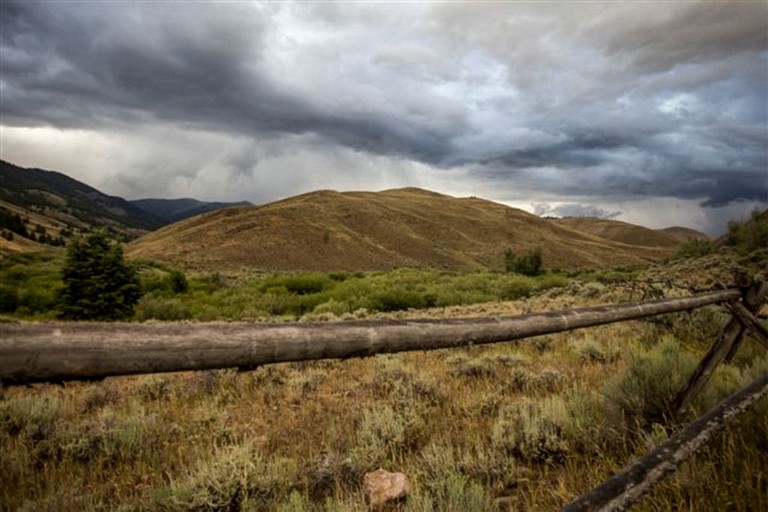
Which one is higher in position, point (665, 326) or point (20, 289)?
point (665, 326)

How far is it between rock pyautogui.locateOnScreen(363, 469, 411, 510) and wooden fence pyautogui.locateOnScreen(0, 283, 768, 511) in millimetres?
1510

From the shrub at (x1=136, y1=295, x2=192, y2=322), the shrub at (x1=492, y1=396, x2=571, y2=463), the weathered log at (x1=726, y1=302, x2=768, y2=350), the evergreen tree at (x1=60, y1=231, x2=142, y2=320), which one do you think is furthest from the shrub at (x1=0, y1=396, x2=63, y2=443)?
the evergreen tree at (x1=60, y1=231, x2=142, y2=320)

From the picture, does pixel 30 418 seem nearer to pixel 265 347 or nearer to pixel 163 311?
pixel 265 347

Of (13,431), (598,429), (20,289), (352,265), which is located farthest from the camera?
(352,265)

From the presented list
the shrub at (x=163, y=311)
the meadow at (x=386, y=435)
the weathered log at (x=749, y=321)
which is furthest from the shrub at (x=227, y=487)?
the shrub at (x=163, y=311)

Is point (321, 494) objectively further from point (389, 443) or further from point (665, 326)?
point (665, 326)

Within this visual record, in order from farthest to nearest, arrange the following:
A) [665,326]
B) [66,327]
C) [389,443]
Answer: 1. [665,326]
2. [389,443]
3. [66,327]

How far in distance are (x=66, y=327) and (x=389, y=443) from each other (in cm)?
335

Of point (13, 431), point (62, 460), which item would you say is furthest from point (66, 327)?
point (13, 431)

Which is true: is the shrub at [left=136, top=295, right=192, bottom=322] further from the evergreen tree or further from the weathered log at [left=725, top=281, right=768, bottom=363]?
the weathered log at [left=725, top=281, right=768, bottom=363]

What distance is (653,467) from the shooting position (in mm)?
2184

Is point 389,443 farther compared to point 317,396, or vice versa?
point 317,396

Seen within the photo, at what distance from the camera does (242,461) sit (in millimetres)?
3385

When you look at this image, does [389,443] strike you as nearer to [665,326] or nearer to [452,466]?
[452,466]
